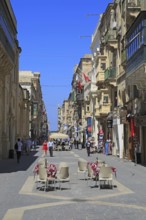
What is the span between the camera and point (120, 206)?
11.8 m

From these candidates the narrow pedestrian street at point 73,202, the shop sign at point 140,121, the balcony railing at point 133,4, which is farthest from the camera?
the balcony railing at point 133,4

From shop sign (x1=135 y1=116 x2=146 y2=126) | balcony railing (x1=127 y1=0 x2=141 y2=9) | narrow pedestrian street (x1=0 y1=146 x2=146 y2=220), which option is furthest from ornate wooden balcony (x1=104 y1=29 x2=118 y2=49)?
narrow pedestrian street (x1=0 y1=146 x2=146 y2=220)

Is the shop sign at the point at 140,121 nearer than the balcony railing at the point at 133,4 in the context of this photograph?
Yes

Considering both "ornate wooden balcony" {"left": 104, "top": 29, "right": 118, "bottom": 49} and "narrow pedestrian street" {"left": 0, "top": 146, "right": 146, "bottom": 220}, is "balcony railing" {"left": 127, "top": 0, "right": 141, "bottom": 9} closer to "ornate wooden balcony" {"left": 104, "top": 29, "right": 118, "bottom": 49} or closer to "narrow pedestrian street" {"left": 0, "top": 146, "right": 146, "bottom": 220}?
"ornate wooden balcony" {"left": 104, "top": 29, "right": 118, "bottom": 49}

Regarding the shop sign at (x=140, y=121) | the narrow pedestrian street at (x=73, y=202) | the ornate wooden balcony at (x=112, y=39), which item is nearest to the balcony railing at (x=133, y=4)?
the shop sign at (x=140, y=121)

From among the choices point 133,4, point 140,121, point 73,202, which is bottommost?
point 73,202

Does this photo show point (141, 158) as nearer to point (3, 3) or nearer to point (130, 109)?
point (130, 109)

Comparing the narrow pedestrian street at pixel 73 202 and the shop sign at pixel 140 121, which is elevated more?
the shop sign at pixel 140 121

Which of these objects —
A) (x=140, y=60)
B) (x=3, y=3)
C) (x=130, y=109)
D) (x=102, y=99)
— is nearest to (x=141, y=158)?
(x=130, y=109)

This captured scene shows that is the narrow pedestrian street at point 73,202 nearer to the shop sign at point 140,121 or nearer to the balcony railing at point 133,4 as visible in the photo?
the shop sign at point 140,121

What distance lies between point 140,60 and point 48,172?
1275cm

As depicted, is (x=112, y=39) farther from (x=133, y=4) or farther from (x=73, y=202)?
(x=73, y=202)

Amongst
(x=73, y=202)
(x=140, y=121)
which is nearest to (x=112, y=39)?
(x=140, y=121)

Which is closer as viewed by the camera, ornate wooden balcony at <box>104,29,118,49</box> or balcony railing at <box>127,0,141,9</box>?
balcony railing at <box>127,0,141,9</box>
